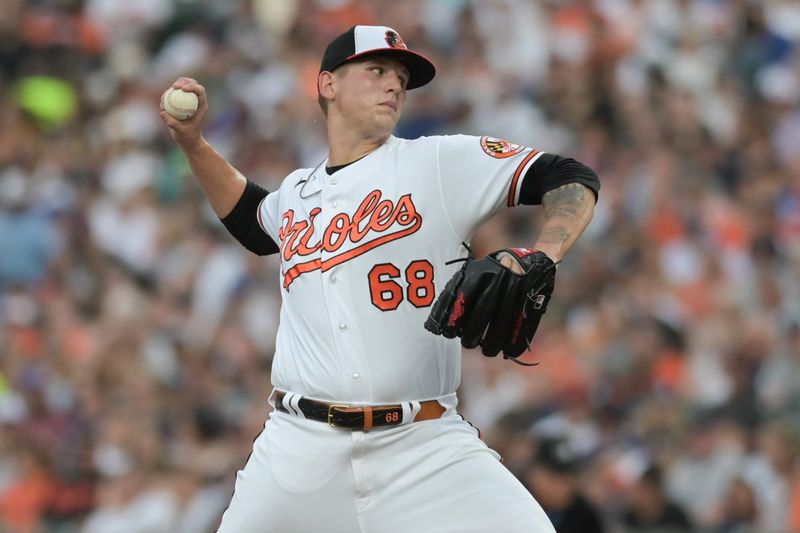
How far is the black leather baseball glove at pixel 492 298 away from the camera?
3.80 m

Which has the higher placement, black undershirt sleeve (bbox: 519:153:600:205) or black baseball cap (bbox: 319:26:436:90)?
black baseball cap (bbox: 319:26:436:90)

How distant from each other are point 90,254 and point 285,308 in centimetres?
635

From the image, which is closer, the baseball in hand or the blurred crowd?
the baseball in hand

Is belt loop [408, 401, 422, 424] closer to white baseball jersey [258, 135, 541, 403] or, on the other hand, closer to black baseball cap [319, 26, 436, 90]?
white baseball jersey [258, 135, 541, 403]

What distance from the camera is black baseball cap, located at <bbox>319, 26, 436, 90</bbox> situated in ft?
15.1

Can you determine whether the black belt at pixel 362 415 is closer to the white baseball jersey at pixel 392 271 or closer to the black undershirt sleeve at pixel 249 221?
the white baseball jersey at pixel 392 271

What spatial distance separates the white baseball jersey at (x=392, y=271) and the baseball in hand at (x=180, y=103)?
0.71 m

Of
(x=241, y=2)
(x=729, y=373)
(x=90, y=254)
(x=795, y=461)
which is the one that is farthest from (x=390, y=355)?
(x=241, y=2)

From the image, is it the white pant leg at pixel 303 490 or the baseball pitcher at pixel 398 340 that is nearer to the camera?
the baseball pitcher at pixel 398 340

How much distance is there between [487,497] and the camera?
404 centimetres

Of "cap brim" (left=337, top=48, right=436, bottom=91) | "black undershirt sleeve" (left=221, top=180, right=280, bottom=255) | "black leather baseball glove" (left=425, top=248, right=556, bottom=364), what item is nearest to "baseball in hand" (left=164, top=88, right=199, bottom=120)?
"black undershirt sleeve" (left=221, top=180, right=280, bottom=255)

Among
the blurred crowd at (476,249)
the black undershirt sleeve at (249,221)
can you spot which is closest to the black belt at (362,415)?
the black undershirt sleeve at (249,221)

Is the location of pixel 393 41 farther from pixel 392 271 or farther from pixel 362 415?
pixel 362 415

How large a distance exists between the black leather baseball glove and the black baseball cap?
996mm
